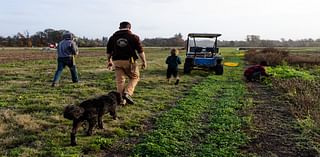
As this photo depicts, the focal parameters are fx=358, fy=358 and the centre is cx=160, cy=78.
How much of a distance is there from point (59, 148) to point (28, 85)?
7.32 metres

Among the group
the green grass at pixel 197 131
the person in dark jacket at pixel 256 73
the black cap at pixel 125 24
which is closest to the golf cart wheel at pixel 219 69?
the person in dark jacket at pixel 256 73

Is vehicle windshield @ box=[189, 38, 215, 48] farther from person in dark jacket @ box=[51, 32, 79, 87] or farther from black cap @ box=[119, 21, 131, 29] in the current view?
black cap @ box=[119, 21, 131, 29]

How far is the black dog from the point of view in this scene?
507cm

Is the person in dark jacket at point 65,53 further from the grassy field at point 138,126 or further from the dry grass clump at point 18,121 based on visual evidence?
the dry grass clump at point 18,121

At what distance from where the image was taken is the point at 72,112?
5.04m

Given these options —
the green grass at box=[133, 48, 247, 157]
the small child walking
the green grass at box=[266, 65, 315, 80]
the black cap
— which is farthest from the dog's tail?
the green grass at box=[266, 65, 315, 80]

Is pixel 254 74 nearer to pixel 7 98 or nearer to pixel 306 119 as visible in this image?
pixel 306 119

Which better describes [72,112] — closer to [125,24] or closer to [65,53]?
[125,24]

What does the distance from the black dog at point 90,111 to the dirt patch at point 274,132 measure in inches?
92.8

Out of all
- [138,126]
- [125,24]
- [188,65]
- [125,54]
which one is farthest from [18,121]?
[188,65]

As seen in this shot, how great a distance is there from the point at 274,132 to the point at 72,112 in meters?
3.54

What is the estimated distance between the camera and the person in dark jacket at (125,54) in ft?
26.5

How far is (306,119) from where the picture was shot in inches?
266

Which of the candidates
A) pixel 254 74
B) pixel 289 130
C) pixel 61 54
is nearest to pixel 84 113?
pixel 289 130
